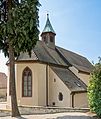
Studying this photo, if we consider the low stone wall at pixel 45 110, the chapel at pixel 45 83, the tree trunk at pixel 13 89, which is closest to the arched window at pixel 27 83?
the chapel at pixel 45 83

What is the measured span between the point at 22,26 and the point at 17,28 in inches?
15.1

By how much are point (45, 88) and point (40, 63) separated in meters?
3.14

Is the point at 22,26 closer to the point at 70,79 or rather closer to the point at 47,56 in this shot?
the point at 47,56

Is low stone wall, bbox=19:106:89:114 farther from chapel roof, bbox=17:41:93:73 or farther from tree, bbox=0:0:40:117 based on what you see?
chapel roof, bbox=17:41:93:73

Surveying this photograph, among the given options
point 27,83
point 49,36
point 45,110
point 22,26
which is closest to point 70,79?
point 27,83

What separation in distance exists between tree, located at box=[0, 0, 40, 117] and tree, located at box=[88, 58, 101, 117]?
16.1 ft

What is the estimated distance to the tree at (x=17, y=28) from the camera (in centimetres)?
2017

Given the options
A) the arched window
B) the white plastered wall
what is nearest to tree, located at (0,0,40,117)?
A: the arched window

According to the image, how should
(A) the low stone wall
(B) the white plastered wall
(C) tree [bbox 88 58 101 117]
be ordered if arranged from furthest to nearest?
(B) the white plastered wall
(A) the low stone wall
(C) tree [bbox 88 58 101 117]

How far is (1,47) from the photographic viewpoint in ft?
71.3

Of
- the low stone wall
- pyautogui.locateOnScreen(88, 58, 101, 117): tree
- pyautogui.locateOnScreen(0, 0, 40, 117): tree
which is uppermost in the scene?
pyautogui.locateOnScreen(0, 0, 40, 117): tree

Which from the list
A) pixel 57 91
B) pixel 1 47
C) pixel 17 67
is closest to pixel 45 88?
pixel 57 91

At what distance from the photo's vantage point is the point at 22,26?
20.2 m

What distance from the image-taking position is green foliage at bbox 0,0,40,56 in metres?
20.1
